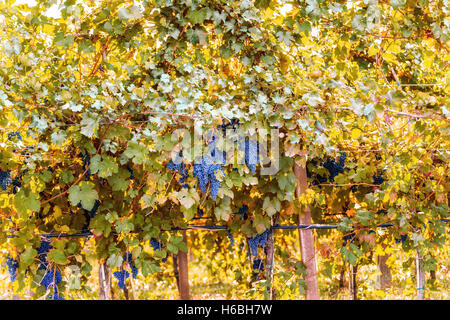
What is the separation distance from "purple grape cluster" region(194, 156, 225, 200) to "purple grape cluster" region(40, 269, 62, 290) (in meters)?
0.97

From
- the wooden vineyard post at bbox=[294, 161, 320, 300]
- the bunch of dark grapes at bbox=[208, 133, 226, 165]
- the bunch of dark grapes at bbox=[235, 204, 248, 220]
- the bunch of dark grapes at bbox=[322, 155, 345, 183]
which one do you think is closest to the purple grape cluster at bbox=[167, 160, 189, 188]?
the bunch of dark grapes at bbox=[208, 133, 226, 165]

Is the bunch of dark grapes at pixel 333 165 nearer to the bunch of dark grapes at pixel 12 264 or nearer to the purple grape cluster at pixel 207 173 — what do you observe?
the purple grape cluster at pixel 207 173

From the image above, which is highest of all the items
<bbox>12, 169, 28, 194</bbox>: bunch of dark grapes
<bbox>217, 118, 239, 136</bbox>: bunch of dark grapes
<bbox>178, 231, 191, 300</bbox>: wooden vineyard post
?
<bbox>217, 118, 239, 136</bbox>: bunch of dark grapes

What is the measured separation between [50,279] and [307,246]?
1458mm

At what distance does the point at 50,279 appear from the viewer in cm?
249

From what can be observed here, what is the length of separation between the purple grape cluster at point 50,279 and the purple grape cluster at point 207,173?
972 millimetres

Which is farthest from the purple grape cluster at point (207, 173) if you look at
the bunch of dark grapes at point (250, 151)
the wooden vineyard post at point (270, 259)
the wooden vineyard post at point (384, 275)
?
the wooden vineyard post at point (384, 275)

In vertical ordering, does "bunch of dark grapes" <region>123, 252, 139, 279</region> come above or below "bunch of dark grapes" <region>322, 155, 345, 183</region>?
below

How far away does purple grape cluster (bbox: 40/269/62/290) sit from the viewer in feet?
8.16

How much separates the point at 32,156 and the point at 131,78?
0.63m

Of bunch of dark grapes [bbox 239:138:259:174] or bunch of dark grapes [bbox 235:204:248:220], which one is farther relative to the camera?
bunch of dark grapes [bbox 235:204:248:220]

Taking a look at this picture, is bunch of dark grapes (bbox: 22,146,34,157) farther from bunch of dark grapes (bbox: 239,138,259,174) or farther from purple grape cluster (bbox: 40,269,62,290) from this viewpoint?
bunch of dark grapes (bbox: 239,138,259,174)
